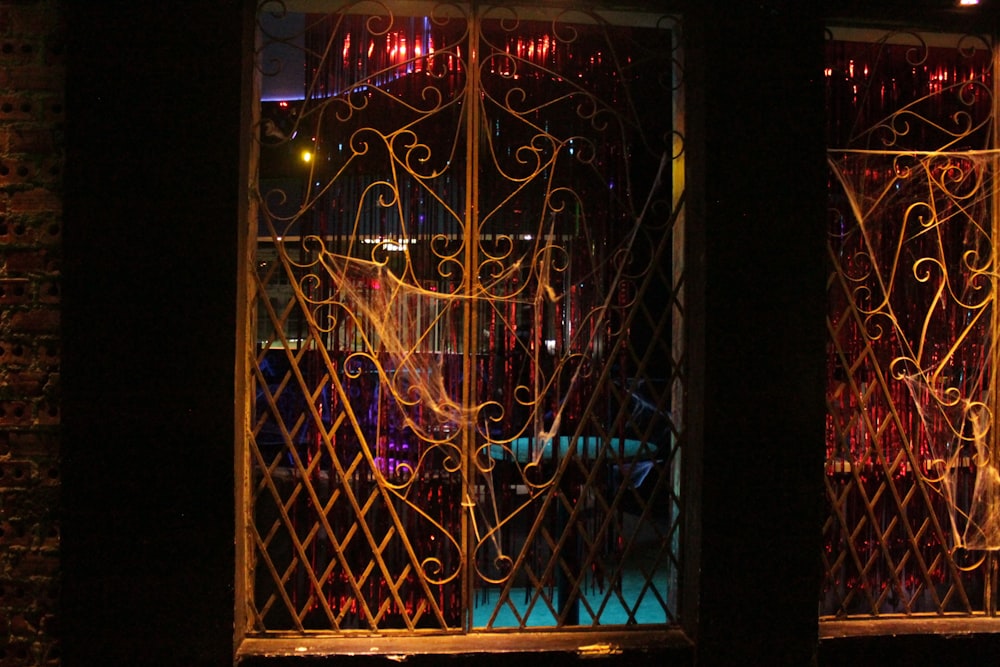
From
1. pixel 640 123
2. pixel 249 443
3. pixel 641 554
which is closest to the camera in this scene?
pixel 249 443

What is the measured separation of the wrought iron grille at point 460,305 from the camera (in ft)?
11.6

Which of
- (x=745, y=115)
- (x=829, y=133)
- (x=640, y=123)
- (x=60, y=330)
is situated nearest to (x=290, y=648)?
(x=60, y=330)

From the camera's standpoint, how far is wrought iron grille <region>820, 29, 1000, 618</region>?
12.3ft

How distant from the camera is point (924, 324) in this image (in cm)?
380

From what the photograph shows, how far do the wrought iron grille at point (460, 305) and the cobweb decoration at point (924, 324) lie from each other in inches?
40.8

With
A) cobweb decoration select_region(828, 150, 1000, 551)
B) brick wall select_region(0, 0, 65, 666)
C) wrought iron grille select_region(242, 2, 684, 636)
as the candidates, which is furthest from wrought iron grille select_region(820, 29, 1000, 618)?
brick wall select_region(0, 0, 65, 666)

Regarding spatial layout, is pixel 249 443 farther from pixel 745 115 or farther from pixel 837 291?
pixel 837 291

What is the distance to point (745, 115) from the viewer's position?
3420 millimetres

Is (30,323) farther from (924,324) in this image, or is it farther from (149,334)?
(924,324)

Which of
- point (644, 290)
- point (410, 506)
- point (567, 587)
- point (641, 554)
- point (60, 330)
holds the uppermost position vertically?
point (644, 290)

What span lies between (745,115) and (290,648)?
361cm

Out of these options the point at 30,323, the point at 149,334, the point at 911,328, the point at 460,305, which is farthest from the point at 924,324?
the point at 30,323

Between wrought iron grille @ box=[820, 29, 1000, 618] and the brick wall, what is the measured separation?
4.18m

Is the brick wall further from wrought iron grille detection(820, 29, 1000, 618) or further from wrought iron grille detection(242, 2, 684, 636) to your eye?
wrought iron grille detection(820, 29, 1000, 618)
